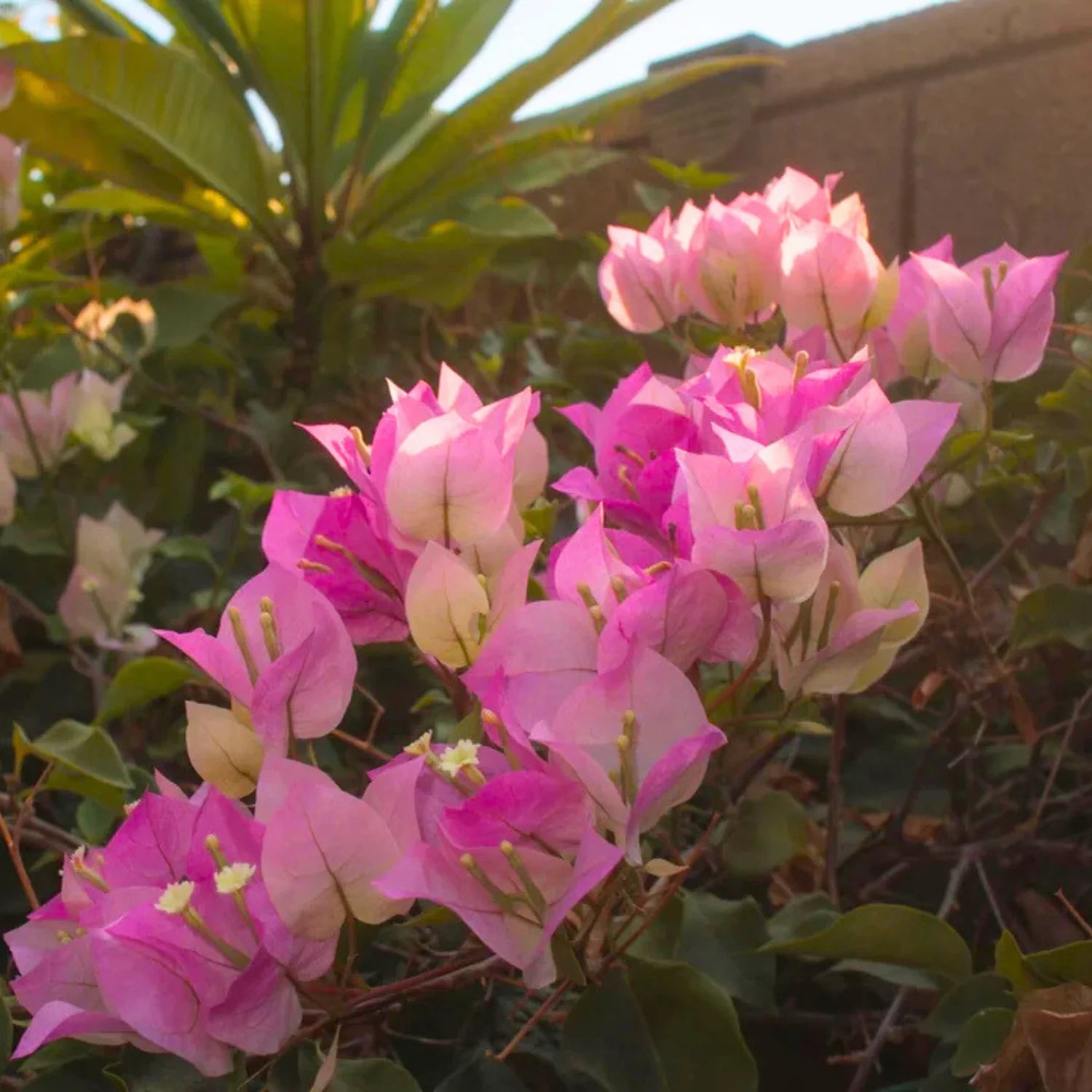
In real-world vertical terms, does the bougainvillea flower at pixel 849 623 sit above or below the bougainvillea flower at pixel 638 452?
below

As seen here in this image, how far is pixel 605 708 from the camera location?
35 centimetres

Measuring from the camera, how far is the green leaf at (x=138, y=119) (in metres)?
1.14

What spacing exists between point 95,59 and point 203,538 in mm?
528

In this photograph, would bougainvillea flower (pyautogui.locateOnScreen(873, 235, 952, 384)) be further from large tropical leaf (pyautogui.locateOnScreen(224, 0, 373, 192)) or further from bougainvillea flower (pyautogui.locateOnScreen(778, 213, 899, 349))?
large tropical leaf (pyautogui.locateOnScreen(224, 0, 373, 192))

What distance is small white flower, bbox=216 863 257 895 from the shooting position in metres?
0.35

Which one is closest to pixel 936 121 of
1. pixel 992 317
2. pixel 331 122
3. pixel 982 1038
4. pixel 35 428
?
pixel 331 122

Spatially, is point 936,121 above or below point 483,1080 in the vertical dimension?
above

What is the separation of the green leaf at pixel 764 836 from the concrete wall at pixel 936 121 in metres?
0.82

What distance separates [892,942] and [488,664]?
0.77 feet

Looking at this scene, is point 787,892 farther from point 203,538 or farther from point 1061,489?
point 203,538

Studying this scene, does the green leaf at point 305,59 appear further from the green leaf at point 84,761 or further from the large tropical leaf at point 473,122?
the green leaf at point 84,761

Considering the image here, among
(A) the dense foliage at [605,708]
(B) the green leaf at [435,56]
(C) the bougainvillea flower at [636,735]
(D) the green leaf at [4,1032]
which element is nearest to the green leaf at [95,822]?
(A) the dense foliage at [605,708]

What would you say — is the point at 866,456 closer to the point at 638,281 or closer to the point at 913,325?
the point at 913,325

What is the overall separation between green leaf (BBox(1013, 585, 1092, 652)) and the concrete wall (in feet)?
2.24
